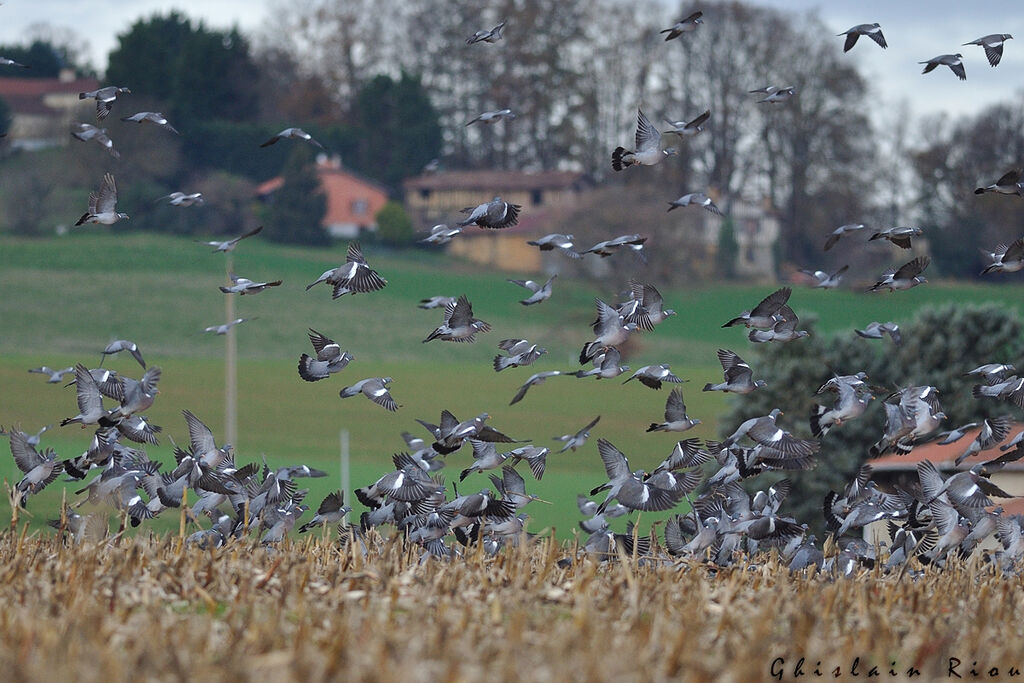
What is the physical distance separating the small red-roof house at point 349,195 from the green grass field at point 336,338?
2583 millimetres

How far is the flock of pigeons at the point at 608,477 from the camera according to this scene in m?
9.59

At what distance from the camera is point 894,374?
29.9 meters

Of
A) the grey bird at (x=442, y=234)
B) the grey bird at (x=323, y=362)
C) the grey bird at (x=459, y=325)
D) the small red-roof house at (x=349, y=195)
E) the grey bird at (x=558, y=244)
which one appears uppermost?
the grey bird at (x=442, y=234)

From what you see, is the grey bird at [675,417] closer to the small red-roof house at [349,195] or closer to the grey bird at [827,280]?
the grey bird at [827,280]

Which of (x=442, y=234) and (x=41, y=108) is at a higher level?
(x=41, y=108)

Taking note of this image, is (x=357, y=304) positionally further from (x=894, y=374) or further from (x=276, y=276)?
(x=894, y=374)

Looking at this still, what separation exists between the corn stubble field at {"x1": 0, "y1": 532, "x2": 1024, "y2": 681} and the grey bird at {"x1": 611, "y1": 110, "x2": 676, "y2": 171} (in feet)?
11.0

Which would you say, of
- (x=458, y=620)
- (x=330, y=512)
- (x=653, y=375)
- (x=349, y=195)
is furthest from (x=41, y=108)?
(x=458, y=620)

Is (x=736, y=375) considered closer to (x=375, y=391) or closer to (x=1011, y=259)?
(x=1011, y=259)

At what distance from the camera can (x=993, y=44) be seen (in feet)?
39.5

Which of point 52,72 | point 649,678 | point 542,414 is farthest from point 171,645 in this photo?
point 52,72

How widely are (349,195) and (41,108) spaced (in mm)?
25018

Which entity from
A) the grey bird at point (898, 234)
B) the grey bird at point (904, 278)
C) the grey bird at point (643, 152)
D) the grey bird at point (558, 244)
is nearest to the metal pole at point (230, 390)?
the grey bird at point (558, 244)

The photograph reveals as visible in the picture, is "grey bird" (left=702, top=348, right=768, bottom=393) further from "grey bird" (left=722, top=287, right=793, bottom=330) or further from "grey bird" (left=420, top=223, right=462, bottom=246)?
"grey bird" (left=420, top=223, right=462, bottom=246)
